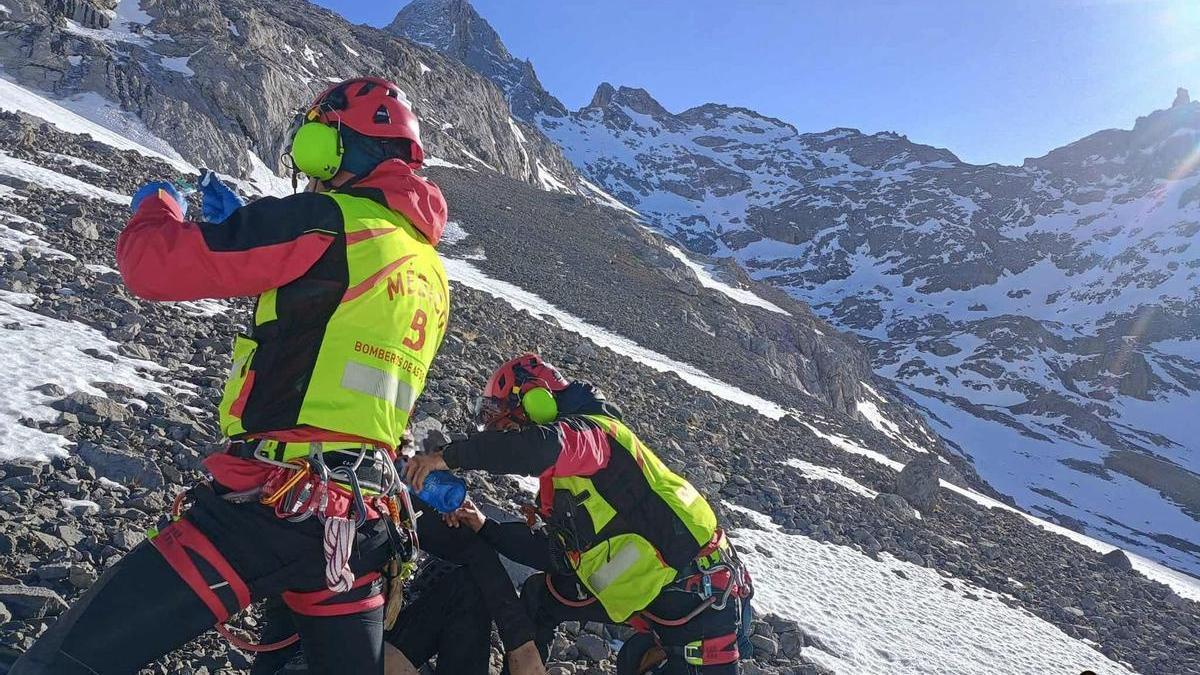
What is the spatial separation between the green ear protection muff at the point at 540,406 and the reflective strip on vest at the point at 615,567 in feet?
3.31

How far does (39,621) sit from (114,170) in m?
15.6

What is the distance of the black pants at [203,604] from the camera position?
7.47 ft

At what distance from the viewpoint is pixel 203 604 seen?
2.47m

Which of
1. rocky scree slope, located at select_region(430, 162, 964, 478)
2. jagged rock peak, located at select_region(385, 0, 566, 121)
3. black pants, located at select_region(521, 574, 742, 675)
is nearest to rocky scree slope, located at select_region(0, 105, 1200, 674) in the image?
black pants, located at select_region(521, 574, 742, 675)

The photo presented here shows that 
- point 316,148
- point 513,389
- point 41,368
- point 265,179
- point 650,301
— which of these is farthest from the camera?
point 650,301

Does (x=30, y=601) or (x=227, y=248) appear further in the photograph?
(x=30, y=601)

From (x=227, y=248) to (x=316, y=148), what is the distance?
700mm

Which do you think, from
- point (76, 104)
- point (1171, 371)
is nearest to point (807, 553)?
point (76, 104)

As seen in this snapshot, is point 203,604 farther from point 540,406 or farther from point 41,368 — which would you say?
point 41,368

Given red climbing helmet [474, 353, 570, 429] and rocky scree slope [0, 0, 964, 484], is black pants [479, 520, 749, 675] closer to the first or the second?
red climbing helmet [474, 353, 570, 429]

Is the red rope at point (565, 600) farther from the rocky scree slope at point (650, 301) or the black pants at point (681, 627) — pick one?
the rocky scree slope at point (650, 301)

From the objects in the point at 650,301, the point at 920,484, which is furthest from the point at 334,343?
the point at 650,301

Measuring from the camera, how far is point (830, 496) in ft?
49.2

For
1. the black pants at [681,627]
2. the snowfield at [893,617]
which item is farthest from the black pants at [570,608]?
the snowfield at [893,617]
